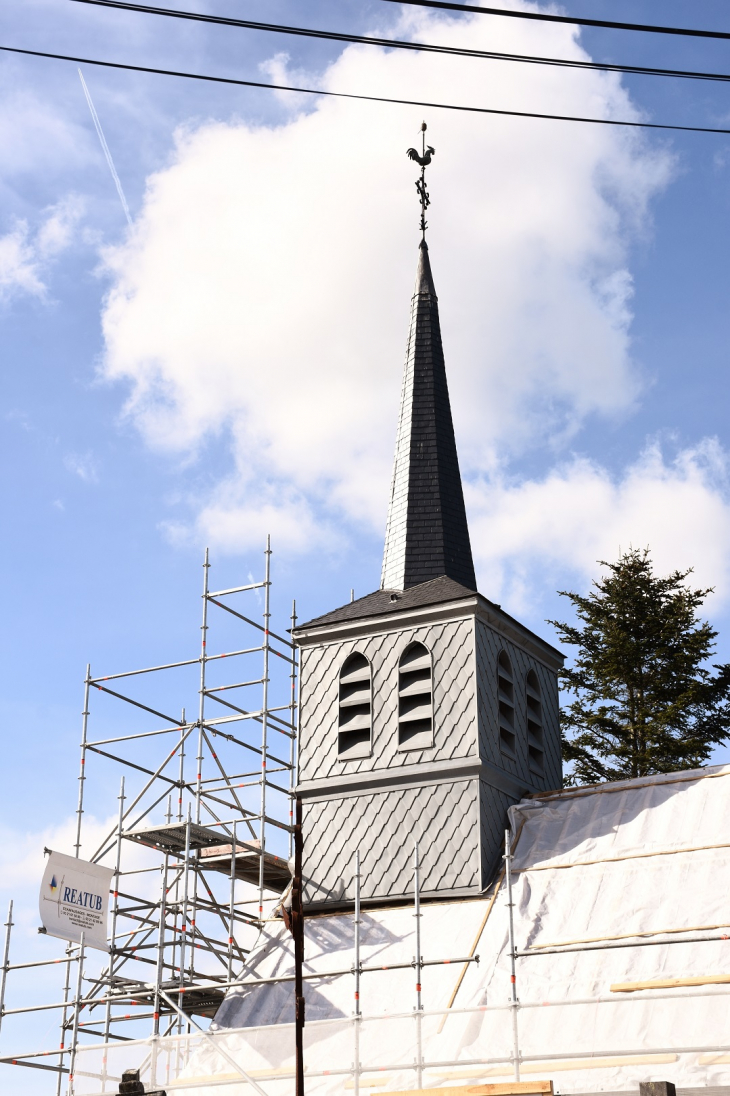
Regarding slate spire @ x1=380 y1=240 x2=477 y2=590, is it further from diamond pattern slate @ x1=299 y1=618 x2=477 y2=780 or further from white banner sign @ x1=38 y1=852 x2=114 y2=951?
white banner sign @ x1=38 y1=852 x2=114 y2=951

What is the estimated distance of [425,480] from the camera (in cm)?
2267

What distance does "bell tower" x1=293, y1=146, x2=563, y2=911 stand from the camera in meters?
18.6

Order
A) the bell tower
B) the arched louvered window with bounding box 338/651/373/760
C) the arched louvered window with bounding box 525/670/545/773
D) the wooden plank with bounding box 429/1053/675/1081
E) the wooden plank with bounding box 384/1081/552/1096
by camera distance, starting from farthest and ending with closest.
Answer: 1. the arched louvered window with bounding box 525/670/545/773
2. the arched louvered window with bounding box 338/651/373/760
3. the bell tower
4. the wooden plank with bounding box 429/1053/675/1081
5. the wooden plank with bounding box 384/1081/552/1096

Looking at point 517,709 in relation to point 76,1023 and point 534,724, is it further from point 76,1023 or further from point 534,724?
point 76,1023

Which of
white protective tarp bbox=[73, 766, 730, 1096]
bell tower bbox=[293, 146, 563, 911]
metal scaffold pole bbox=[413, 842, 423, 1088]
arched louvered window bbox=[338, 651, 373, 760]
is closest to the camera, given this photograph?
white protective tarp bbox=[73, 766, 730, 1096]

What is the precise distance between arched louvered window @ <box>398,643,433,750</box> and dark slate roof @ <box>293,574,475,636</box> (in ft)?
2.12

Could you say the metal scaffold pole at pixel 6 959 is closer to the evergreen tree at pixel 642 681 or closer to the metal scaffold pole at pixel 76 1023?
the metal scaffold pole at pixel 76 1023

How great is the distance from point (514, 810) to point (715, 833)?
10.0 feet

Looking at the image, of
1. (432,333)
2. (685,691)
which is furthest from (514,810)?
(685,691)

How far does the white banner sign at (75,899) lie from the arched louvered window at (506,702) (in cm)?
586

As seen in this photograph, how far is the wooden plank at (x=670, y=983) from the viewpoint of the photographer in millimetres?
14266

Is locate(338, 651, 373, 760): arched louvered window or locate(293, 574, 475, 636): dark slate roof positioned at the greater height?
locate(293, 574, 475, 636): dark slate roof

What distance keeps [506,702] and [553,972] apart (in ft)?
17.1

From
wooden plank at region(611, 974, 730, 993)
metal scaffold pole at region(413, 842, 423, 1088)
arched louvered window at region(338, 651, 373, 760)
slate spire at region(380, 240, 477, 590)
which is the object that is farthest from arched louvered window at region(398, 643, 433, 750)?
wooden plank at region(611, 974, 730, 993)
